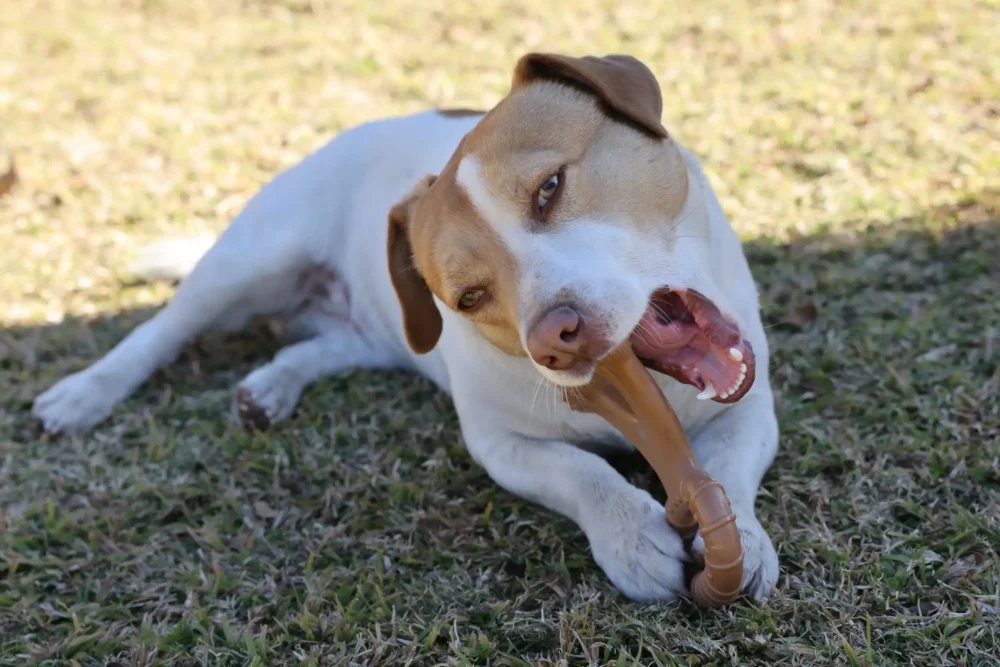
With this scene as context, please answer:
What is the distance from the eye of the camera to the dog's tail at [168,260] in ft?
17.9

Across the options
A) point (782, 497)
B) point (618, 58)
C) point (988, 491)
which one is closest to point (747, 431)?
point (782, 497)

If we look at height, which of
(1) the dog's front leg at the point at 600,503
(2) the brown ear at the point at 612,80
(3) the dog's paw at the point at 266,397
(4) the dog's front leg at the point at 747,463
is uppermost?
(2) the brown ear at the point at 612,80

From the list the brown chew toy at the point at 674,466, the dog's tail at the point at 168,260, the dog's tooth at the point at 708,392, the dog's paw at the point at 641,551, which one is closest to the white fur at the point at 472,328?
the dog's paw at the point at 641,551

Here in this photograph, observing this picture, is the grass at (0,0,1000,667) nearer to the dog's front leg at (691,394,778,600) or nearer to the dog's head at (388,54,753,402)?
the dog's front leg at (691,394,778,600)

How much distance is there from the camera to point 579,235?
295 cm

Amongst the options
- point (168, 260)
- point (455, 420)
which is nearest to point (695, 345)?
point (455, 420)

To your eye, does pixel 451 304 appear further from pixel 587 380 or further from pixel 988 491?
pixel 988 491

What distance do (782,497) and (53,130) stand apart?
20.5 ft

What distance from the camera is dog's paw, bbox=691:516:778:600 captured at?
2840mm

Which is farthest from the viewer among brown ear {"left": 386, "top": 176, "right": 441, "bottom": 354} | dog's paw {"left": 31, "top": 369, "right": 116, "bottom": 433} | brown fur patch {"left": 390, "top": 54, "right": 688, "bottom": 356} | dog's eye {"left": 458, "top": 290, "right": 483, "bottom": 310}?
dog's paw {"left": 31, "top": 369, "right": 116, "bottom": 433}

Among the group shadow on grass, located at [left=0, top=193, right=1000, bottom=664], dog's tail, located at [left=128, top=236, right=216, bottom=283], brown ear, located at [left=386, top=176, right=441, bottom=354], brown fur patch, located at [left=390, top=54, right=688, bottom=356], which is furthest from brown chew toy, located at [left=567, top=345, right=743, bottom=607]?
dog's tail, located at [left=128, top=236, right=216, bottom=283]

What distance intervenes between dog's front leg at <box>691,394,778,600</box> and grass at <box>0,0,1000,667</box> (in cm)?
9

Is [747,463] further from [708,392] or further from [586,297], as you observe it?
[586,297]

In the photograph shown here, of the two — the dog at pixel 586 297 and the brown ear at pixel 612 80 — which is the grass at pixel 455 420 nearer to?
the dog at pixel 586 297
